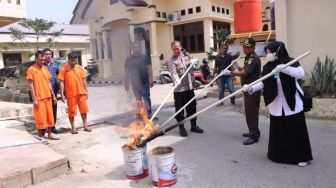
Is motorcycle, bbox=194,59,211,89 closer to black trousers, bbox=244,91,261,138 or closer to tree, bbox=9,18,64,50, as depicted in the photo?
black trousers, bbox=244,91,261,138

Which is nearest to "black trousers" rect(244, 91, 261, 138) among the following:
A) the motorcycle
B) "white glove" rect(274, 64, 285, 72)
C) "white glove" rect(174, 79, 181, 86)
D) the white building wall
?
"white glove" rect(174, 79, 181, 86)

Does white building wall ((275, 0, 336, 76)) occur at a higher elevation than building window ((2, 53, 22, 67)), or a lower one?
lower

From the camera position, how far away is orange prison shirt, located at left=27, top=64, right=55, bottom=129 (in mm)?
6410

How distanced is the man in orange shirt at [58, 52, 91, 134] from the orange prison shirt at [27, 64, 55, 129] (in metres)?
0.40

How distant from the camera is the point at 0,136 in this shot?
6.47 meters

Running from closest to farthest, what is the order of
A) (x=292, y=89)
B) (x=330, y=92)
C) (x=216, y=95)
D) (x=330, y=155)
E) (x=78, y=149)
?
1. (x=292, y=89)
2. (x=330, y=155)
3. (x=78, y=149)
4. (x=330, y=92)
5. (x=216, y=95)

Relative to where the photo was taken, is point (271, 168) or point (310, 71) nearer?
point (271, 168)

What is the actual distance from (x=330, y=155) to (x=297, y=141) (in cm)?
74

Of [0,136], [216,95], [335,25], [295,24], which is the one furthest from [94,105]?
[335,25]

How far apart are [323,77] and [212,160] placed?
3.95m

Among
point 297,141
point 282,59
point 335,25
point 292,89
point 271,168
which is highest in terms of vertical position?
point 335,25

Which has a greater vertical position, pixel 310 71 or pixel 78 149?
pixel 310 71

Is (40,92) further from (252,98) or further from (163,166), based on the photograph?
(252,98)

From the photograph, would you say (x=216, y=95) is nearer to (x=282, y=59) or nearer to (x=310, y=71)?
(x=310, y=71)
